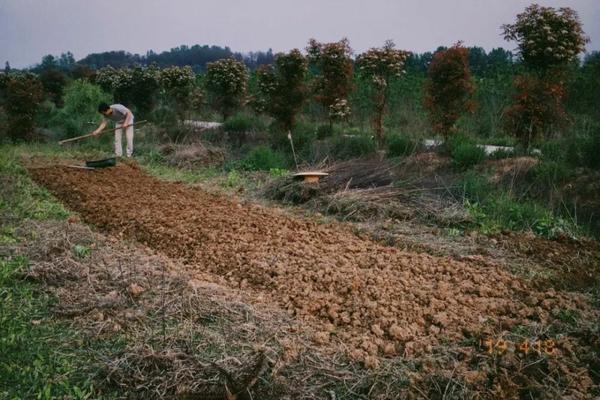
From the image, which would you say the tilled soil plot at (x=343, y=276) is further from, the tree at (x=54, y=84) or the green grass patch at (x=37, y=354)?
the tree at (x=54, y=84)

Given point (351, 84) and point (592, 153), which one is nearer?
point (592, 153)

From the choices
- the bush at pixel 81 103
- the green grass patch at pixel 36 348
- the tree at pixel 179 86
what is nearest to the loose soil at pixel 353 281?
the green grass patch at pixel 36 348

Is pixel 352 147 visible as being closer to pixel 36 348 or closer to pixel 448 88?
pixel 448 88

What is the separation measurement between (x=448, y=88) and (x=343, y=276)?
23.7ft

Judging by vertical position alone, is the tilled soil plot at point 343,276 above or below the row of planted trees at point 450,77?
below

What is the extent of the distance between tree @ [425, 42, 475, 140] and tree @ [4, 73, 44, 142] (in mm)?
10786

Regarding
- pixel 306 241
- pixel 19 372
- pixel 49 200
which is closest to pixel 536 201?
pixel 306 241

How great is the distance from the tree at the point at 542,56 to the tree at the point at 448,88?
1029mm

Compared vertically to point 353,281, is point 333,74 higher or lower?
higher

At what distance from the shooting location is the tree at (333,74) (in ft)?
36.4

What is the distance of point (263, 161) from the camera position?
29.6 feet

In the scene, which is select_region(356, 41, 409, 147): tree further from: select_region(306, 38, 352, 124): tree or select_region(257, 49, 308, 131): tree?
select_region(257, 49, 308, 131): tree
